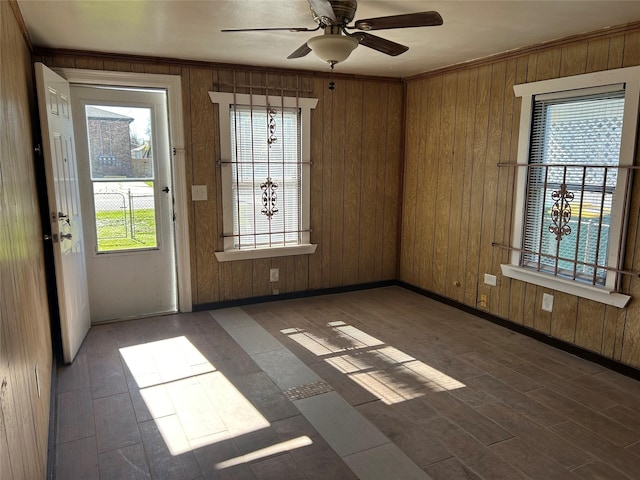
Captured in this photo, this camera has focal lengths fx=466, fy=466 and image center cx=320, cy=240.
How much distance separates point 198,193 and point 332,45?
89.1 inches

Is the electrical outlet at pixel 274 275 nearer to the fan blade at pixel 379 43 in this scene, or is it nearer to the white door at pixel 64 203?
the white door at pixel 64 203

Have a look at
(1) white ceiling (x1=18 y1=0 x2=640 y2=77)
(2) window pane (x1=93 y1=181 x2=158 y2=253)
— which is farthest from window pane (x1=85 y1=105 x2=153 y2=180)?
(1) white ceiling (x1=18 y1=0 x2=640 y2=77)

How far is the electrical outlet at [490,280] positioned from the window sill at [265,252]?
172 cm

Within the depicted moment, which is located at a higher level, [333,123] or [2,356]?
[333,123]

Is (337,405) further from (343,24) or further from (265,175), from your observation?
(265,175)

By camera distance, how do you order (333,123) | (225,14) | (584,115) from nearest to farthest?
(225,14) → (584,115) → (333,123)

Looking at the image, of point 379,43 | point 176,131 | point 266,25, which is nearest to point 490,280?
point 379,43

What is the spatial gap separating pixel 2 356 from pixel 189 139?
318cm

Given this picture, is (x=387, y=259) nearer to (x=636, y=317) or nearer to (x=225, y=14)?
(x=636, y=317)

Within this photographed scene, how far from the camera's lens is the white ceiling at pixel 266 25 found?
2.61 m

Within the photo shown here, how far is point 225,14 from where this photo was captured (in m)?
2.78

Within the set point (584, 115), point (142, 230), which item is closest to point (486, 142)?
point (584, 115)

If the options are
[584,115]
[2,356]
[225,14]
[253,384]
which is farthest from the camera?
[584,115]

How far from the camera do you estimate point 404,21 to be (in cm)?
234
